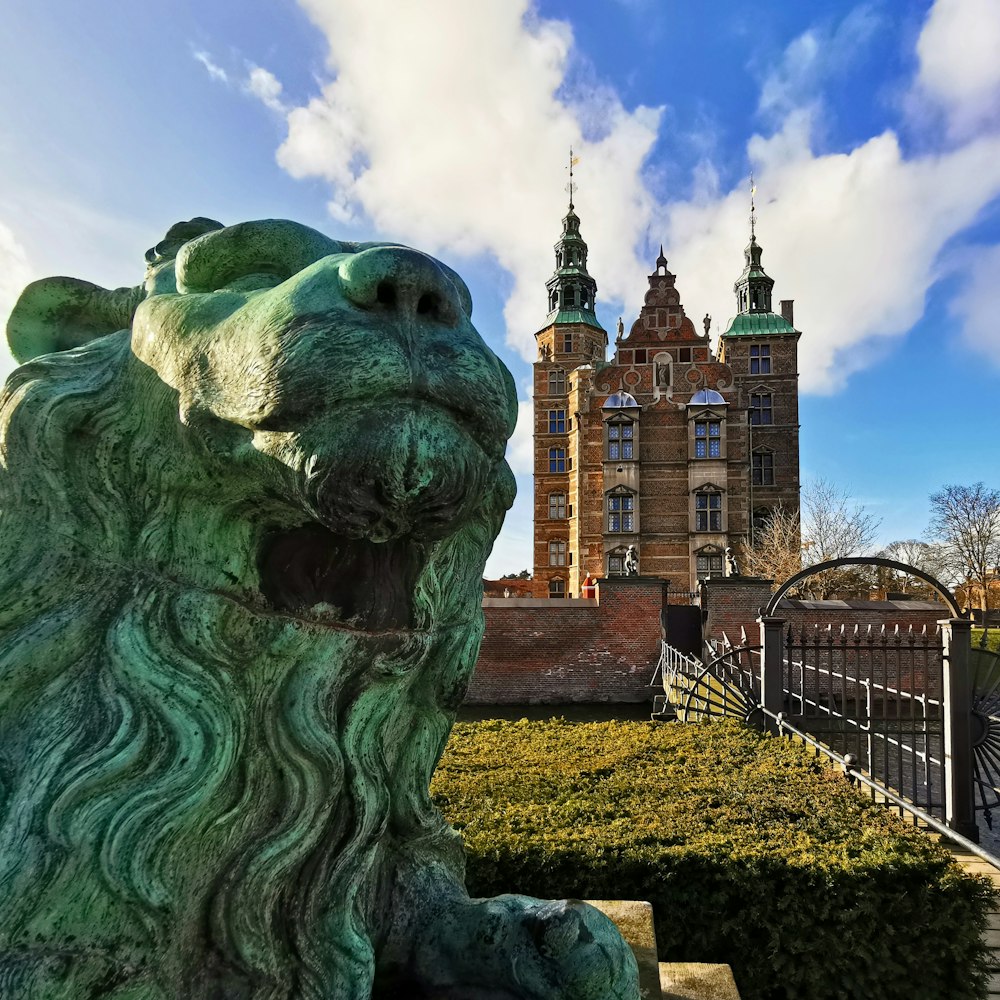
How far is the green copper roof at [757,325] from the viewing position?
31.9m

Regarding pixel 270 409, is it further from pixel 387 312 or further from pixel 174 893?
pixel 174 893

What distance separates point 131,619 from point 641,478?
2846 centimetres

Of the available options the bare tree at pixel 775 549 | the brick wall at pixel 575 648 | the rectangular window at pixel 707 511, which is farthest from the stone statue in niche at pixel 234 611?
the rectangular window at pixel 707 511

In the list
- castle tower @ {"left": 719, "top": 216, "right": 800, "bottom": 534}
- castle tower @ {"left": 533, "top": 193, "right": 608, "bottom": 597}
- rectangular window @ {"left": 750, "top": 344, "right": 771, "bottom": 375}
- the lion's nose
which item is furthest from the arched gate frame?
rectangular window @ {"left": 750, "top": 344, "right": 771, "bottom": 375}

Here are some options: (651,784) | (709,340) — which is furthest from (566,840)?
(709,340)

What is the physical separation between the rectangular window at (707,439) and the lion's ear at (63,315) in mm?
28348

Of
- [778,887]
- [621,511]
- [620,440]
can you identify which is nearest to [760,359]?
[620,440]

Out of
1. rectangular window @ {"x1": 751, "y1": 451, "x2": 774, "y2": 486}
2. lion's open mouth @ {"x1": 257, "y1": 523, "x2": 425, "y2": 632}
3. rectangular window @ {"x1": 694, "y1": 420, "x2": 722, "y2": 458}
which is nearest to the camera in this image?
lion's open mouth @ {"x1": 257, "y1": 523, "x2": 425, "y2": 632}

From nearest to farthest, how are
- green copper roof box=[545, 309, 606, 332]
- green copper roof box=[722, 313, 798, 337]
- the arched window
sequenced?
the arched window < green copper roof box=[722, 313, 798, 337] < green copper roof box=[545, 309, 606, 332]

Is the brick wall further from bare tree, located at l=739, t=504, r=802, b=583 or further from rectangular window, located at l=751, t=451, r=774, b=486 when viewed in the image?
rectangular window, located at l=751, t=451, r=774, b=486

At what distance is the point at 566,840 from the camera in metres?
3.69

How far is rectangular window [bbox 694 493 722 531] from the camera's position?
28.0 meters

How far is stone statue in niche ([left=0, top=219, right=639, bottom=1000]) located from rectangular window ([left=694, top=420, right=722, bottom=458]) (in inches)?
1116

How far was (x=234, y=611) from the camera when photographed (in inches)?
40.6
